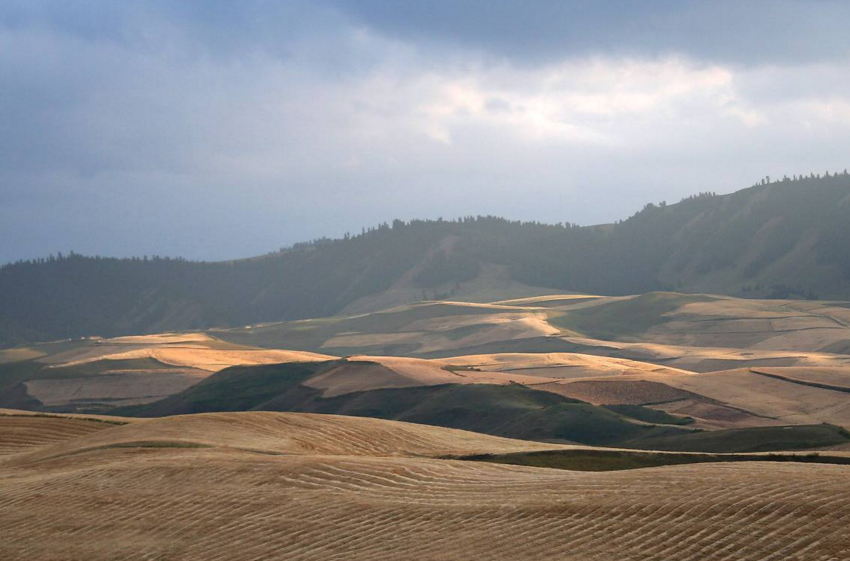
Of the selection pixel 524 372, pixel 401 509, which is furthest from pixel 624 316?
pixel 401 509

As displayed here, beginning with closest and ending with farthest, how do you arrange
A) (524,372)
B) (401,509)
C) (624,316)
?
(401,509)
(524,372)
(624,316)

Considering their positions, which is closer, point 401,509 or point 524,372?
point 401,509

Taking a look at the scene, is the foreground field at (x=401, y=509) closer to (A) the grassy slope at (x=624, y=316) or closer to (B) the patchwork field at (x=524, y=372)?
(B) the patchwork field at (x=524, y=372)

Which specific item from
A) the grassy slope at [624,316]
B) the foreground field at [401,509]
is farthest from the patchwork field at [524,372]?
the foreground field at [401,509]

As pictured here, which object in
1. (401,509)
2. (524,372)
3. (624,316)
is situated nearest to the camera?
(401,509)

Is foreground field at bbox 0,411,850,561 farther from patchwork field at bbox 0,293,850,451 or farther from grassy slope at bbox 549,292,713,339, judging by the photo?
grassy slope at bbox 549,292,713,339

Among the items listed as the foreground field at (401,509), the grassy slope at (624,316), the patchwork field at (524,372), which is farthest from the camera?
the grassy slope at (624,316)

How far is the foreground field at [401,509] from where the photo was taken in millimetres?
20484

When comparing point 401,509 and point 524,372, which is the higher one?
point 401,509

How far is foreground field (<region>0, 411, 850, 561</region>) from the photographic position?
20.5 metres

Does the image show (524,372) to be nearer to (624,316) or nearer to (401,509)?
(401,509)

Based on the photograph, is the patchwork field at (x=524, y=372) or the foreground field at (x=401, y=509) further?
the patchwork field at (x=524, y=372)

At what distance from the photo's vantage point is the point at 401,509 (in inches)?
1019

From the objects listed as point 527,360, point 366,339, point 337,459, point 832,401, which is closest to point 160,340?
point 366,339
